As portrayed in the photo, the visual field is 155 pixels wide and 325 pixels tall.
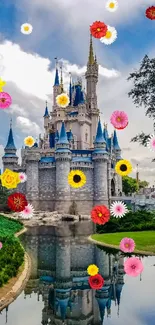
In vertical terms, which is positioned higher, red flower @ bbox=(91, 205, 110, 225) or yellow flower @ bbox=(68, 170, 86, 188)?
yellow flower @ bbox=(68, 170, 86, 188)

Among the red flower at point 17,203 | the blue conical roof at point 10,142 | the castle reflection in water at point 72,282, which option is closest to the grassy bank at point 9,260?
the castle reflection in water at point 72,282

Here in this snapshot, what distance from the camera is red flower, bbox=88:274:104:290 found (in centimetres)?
1177

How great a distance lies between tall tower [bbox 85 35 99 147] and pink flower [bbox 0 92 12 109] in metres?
54.3

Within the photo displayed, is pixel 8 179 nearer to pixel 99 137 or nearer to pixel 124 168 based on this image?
pixel 124 168

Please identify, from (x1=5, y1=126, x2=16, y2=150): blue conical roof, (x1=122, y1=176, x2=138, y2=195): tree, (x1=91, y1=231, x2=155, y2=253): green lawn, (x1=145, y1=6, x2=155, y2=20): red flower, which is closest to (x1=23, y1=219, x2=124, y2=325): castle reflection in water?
(x1=91, y1=231, x2=155, y2=253): green lawn

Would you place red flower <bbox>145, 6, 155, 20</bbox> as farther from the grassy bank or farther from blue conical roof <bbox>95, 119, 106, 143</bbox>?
blue conical roof <bbox>95, 119, 106, 143</bbox>

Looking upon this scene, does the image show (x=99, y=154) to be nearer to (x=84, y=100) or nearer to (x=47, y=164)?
(x=47, y=164)

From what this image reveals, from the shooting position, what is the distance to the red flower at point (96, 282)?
464 inches

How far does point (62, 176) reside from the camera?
48.6m

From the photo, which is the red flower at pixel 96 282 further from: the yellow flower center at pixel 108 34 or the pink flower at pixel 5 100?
the yellow flower center at pixel 108 34

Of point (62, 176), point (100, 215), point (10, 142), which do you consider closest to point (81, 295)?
point (100, 215)

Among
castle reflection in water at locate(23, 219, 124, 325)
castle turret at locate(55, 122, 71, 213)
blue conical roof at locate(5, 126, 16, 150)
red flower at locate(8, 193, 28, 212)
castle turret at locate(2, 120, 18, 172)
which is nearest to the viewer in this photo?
red flower at locate(8, 193, 28, 212)

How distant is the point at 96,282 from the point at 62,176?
36.3 meters

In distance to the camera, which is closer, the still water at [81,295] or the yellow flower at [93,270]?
the still water at [81,295]
